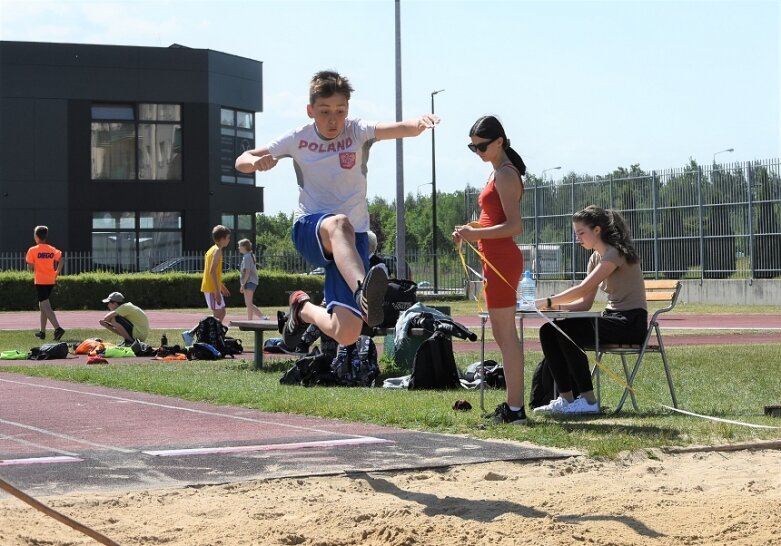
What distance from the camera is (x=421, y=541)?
17.1ft

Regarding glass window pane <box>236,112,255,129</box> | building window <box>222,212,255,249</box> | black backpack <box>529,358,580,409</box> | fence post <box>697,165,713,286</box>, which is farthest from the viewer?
glass window pane <box>236,112,255,129</box>

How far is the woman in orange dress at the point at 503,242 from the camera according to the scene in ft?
28.4

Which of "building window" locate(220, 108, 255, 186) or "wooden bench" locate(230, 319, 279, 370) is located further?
"building window" locate(220, 108, 255, 186)

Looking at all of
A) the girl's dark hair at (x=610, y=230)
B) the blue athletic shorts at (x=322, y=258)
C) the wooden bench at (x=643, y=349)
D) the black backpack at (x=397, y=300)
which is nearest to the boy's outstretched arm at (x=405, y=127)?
the blue athletic shorts at (x=322, y=258)

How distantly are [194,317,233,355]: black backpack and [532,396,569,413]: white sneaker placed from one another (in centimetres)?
828

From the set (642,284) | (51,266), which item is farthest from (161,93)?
(642,284)

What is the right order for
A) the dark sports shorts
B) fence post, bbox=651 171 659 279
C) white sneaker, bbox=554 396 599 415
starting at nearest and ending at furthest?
white sneaker, bbox=554 396 599 415, the dark sports shorts, fence post, bbox=651 171 659 279

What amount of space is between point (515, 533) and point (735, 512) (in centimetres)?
114

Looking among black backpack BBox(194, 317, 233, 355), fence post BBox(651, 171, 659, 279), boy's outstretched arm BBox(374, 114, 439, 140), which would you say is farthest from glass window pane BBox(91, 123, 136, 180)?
boy's outstretched arm BBox(374, 114, 439, 140)

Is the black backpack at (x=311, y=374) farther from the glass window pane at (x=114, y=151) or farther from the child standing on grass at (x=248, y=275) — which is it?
the glass window pane at (x=114, y=151)

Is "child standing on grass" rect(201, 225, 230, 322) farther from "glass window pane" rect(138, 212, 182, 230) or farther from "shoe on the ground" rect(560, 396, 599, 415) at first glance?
"glass window pane" rect(138, 212, 182, 230)

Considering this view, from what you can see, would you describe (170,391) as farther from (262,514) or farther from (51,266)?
(51,266)

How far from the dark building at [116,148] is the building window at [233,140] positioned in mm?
71

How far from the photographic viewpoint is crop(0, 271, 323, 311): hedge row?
36.7 meters
